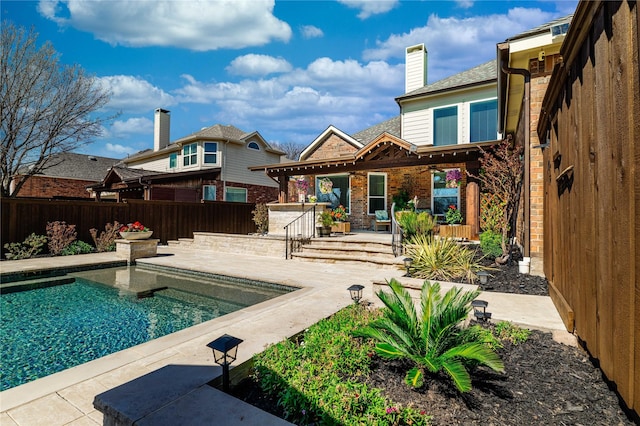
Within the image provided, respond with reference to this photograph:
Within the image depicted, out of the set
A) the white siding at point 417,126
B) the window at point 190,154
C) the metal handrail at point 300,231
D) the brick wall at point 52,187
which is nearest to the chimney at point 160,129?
the window at point 190,154

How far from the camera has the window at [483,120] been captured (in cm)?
1221

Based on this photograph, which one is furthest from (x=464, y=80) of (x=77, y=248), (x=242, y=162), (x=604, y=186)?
(x=77, y=248)

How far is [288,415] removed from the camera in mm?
2150

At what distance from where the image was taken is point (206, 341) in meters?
3.45

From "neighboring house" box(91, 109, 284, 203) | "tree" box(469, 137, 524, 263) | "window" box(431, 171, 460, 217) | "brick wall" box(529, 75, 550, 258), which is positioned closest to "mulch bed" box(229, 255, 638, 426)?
"brick wall" box(529, 75, 550, 258)

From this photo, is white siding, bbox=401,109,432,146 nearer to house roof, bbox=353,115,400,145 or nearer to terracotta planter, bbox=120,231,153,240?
house roof, bbox=353,115,400,145

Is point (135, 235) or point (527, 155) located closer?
point (527, 155)

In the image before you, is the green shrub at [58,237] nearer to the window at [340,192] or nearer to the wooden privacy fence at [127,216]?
the wooden privacy fence at [127,216]

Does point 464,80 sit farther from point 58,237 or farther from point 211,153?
point 58,237

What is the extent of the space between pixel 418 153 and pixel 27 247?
42.5ft

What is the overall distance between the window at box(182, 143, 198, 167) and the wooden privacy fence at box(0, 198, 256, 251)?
21.2 feet

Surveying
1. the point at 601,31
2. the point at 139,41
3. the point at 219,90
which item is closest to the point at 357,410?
the point at 601,31

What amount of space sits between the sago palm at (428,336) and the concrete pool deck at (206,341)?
3.89 ft

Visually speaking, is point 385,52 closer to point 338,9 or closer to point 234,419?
point 338,9
